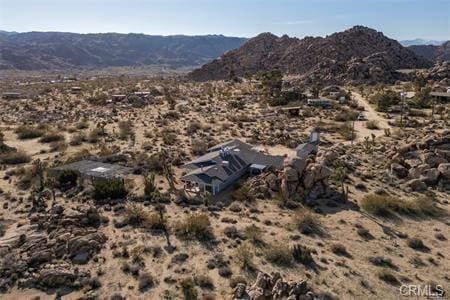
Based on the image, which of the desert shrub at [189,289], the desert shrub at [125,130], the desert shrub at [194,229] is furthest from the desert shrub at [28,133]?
the desert shrub at [189,289]

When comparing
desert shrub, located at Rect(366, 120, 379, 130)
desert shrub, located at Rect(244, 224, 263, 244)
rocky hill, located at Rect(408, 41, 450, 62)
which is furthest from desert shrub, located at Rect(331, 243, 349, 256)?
rocky hill, located at Rect(408, 41, 450, 62)

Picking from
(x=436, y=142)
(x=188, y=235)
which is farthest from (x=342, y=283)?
(x=436, y=142)

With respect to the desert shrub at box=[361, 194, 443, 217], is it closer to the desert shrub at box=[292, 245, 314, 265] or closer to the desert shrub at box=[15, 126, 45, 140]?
the desert shrub at box=[292, 245, 314, 265]

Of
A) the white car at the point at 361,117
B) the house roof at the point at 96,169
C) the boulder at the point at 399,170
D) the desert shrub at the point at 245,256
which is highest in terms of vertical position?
the white car at the point at 361,117

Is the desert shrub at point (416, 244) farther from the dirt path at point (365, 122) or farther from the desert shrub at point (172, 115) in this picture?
the desert shrub at point (172, 115)

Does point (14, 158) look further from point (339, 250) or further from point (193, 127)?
point (339, 250)
